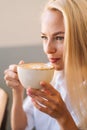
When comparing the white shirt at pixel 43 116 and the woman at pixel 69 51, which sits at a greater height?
the woman at pixel 69 51

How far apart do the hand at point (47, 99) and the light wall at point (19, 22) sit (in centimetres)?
81

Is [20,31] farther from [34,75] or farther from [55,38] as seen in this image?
[34,75]

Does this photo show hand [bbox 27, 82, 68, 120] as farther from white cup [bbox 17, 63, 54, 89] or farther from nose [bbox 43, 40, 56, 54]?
nose [bbox 43, 40, 56, 54]

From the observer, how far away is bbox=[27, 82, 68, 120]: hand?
60 centimetres

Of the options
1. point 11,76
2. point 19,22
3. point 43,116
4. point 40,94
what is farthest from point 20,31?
point 40,94

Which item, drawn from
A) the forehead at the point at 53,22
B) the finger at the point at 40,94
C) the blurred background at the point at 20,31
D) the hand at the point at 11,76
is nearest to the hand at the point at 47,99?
the finger at the point at 40,94

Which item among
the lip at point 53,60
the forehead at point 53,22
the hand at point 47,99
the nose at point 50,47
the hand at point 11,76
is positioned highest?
the forehead at point 53,22

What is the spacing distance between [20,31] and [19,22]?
47 millimetres

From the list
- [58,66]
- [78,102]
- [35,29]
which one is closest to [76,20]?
[58,66]

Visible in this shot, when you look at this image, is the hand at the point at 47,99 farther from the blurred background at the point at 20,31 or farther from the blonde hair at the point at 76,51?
the blurred background at the point at 20,31

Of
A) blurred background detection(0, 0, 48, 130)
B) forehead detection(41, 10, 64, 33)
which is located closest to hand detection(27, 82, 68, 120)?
forehead detection(41, 10, 64, 33)

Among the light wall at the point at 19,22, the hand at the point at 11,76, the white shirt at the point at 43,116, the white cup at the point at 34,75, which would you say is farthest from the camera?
the light wall at the point at 19,22

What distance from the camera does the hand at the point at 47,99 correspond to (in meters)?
0.60

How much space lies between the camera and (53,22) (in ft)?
2.58
